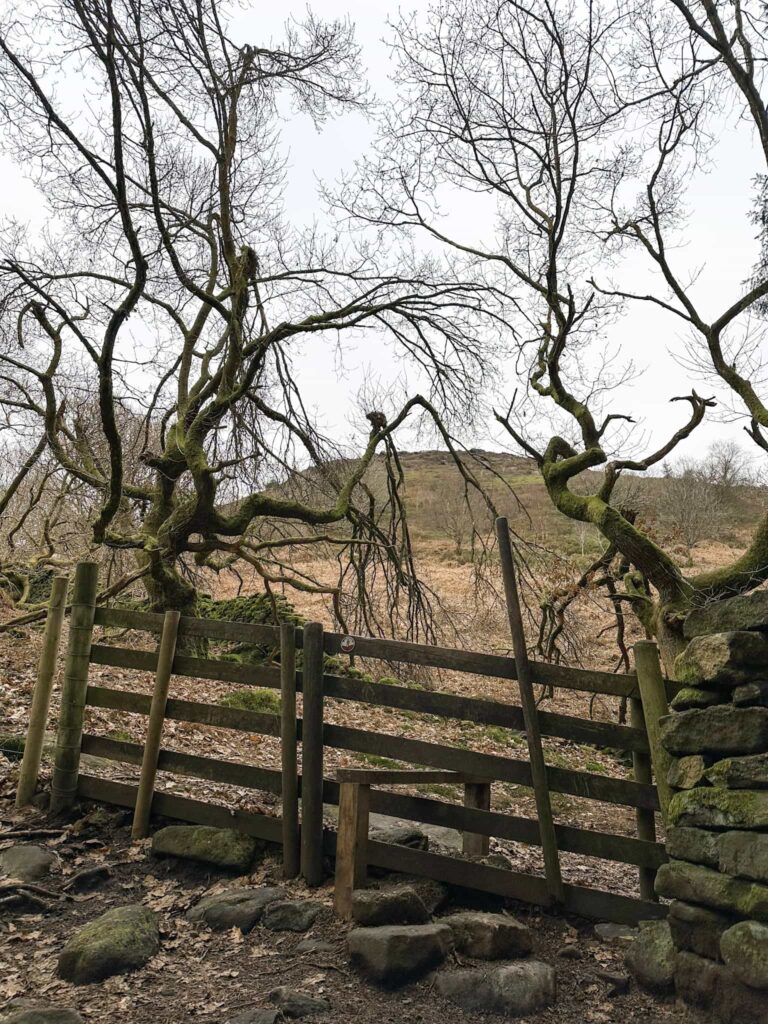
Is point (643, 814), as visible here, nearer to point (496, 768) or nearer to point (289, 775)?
point (496, 768)

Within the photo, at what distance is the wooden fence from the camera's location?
4.65 m

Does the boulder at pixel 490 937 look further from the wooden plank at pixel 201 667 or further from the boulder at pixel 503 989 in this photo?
the wooden plank at pixel 201 667

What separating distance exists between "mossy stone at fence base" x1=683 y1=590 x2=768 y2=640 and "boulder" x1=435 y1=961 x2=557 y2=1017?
198 centimetres

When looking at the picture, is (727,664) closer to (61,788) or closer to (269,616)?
(61,788)

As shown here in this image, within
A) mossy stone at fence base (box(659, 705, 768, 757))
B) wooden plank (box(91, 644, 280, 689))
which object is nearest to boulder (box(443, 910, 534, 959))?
mossy stone at fence base (box(659, 705, 768, 757))

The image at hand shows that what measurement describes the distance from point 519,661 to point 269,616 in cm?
1000

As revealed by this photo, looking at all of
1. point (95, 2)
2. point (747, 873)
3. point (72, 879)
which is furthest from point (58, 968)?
point (95, 2)

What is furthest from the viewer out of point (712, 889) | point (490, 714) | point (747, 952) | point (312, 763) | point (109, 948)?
point (312, 763)

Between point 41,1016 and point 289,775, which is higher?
point 289,775

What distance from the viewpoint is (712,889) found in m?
3.70

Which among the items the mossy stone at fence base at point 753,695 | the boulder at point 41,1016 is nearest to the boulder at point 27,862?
the boulder at point 41,1016

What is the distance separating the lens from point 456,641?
1369 cm

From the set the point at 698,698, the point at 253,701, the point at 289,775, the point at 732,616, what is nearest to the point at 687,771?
the point at 698,698

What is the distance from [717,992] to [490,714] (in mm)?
→ 1862
